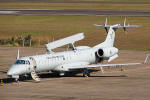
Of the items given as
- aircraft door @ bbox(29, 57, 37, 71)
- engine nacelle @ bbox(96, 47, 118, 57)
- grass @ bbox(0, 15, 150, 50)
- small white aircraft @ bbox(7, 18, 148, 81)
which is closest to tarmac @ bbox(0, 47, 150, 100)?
small white aircraft @ bbox(7, 18, 148, 81)

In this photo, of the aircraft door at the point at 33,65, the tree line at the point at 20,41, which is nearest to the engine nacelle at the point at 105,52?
the aircraft door at the point at 33,65

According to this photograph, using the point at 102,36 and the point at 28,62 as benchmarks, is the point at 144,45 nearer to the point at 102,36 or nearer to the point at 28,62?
the point at 102,36

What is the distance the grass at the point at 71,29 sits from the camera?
8706 centimetres

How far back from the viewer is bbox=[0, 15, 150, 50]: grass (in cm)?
8706

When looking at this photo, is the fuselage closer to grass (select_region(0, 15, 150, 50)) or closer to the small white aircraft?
the small white aircraft

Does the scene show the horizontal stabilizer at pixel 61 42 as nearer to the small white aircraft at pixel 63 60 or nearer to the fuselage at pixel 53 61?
the small white aircraft at pixel 63 60

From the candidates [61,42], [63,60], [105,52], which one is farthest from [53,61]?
[105,52]

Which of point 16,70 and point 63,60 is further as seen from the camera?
point 63,60

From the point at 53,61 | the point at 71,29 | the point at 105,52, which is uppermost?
the point at 71,29

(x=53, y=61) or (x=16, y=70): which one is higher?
(x=53, y=61)

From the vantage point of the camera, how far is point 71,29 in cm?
9975

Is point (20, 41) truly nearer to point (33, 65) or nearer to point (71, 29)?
point (71, 29)

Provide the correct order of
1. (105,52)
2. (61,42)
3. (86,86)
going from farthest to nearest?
(61,42) → (105,52) → (86,86)

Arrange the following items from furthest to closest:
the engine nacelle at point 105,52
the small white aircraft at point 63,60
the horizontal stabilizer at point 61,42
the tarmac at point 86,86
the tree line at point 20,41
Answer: the tree line at point 20,41 → the engine nacelle at point 105,52 → the horizontal stabilizer at point 61,42 → the small white aircraft at point 63,60 → the tarmac at point 86,86
